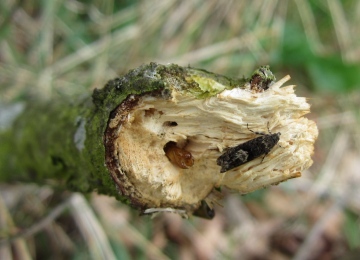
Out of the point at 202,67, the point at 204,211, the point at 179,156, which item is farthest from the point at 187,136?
the point at 202,67

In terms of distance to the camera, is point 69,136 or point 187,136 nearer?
point 187,136

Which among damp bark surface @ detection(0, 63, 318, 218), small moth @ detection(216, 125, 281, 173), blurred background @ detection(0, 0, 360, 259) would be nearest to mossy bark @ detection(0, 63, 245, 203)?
damp bark surface @ detection(0, 63, 318, 218)

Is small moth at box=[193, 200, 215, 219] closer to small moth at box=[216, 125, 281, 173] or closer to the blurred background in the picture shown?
small moth at box=[216, 125, 281, 173]

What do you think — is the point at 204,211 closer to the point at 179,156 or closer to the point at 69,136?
the point at 179,156

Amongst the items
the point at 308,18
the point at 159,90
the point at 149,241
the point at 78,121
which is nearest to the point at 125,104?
the point at 159,90

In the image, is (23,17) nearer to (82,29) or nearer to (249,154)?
(82,29)

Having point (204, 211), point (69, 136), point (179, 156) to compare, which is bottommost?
point (204, 211)

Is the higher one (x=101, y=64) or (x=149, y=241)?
(x=101, y=64)
